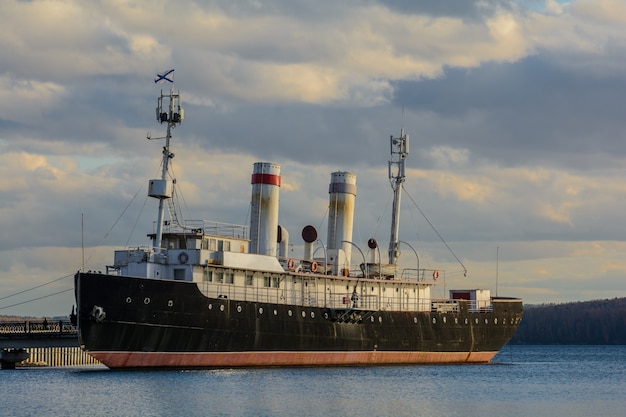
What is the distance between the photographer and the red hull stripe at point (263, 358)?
6731 cm

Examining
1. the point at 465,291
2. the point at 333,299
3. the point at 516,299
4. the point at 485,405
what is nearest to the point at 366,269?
the point at 333,299

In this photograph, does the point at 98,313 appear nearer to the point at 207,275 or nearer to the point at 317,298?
the point at 207,275

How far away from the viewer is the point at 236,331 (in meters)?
70.8

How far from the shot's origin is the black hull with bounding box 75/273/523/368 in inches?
2579

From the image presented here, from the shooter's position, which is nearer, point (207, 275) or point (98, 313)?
point (98, 313)

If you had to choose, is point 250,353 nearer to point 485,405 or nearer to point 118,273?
point 118,273

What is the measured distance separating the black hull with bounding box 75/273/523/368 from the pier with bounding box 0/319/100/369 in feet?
16.9

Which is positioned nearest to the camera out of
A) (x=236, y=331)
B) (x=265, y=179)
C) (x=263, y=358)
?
(x=236, y=331)

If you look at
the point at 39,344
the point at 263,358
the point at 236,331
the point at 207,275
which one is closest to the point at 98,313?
the point at 207,275

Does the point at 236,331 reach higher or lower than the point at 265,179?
lower

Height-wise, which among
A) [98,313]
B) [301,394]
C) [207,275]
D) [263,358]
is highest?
[207,275]

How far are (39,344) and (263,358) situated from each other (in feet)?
56.4

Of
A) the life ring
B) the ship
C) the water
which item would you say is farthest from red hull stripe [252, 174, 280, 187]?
the life ring

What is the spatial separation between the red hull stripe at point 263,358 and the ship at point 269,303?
0.08 meters
